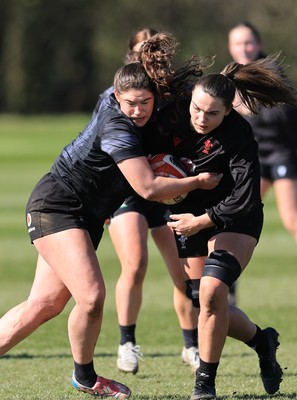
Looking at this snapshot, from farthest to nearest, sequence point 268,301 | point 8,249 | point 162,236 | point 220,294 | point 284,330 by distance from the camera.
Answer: point 8,249 → point 268,301 → point 284,330 → point 162,236 → point 220,294

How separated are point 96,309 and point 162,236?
80.8 inches

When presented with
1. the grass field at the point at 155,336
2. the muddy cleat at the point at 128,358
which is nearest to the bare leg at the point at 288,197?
the grass field at the point at 155,336

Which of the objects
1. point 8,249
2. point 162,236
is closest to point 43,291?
point 162,236

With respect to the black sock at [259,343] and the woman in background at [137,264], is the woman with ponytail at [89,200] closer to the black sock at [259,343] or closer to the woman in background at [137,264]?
the black sock at [259,343]

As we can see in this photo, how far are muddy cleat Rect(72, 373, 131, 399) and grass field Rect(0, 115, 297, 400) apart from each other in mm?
76

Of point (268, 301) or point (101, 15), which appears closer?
point (268, 301)

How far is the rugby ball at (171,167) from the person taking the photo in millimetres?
6051

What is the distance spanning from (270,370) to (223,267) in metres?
0.95

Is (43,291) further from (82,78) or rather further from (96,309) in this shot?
(82,78)

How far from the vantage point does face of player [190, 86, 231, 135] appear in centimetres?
590

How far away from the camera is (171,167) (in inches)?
239

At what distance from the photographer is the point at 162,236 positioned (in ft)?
26.3

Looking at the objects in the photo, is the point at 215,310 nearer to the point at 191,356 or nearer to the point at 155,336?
the point at 191,356

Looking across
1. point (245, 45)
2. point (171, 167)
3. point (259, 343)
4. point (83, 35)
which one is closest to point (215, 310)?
point (259, 343)
